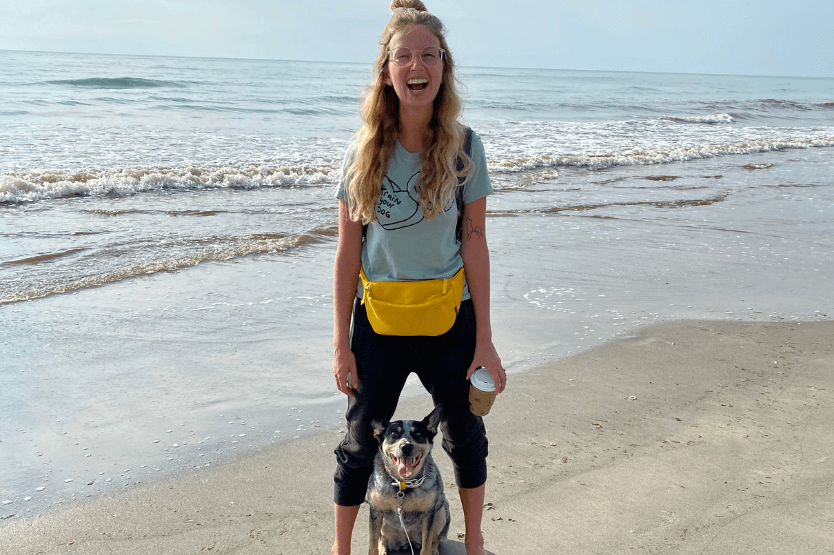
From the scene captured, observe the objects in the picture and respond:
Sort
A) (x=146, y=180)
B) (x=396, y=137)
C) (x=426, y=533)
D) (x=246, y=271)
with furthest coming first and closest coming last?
(x=146, y=180) → (x=246, y=271) → (x=426, y=533) → (x=396, y=137)

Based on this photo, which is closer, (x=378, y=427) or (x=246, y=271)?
(x=378, y=427)

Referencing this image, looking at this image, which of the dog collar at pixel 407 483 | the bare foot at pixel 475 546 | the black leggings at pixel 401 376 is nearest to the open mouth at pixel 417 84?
the black leggings at pixel 401 376

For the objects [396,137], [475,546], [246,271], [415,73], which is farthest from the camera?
[246,271]

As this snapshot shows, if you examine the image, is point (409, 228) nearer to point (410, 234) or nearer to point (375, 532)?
point (410, 234)

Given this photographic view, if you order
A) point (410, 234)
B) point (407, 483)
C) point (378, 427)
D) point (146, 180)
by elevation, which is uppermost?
point (410, 234)

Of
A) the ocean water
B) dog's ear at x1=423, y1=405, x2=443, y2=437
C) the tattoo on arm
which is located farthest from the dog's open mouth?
the ocean water

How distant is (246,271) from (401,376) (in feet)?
16.1

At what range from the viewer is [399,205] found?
239cm

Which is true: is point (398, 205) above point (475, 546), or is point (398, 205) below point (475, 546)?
above

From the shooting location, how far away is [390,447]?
2502mm

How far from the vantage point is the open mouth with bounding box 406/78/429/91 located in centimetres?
235

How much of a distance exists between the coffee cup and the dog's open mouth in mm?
272

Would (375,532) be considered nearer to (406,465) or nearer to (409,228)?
(406,465)

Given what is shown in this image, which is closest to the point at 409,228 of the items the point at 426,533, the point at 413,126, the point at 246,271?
the point at 413,126
